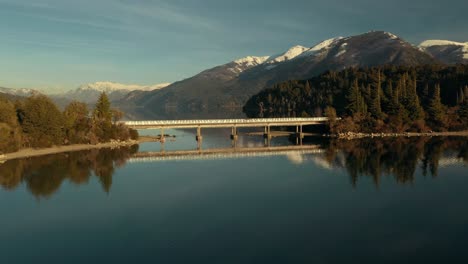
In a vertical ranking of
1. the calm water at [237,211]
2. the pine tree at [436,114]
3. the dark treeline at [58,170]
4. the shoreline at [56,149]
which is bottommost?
the calm water at [237,211]

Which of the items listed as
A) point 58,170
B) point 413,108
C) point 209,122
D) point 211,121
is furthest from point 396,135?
point 58,170

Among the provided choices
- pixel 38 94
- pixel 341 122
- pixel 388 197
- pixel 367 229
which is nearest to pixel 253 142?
pixel 341 122

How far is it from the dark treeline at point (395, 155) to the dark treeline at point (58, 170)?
4796 centimetres

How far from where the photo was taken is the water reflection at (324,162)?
72.4m

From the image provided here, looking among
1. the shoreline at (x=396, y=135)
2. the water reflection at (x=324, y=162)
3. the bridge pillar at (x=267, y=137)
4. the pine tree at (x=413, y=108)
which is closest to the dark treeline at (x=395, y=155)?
the water reflection at (x=324, y=162)

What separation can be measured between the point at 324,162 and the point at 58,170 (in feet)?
183

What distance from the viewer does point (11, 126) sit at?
102500mm

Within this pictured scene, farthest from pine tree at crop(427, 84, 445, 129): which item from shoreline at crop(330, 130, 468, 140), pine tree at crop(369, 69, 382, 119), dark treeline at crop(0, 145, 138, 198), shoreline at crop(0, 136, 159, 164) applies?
dark treeline at crop(0, 145, 138, 198)

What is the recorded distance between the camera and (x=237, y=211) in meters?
51.9

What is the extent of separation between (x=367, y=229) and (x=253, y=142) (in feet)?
306

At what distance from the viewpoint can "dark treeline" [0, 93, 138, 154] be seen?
102062 mm

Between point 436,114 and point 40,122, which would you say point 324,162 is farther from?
point 436,114

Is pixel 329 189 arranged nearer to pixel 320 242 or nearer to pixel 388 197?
pixel 388 197

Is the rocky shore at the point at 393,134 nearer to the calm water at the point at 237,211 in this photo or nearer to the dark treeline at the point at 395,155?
the dark treeline at the point at 395,155
